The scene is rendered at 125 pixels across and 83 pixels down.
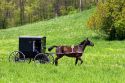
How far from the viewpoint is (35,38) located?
22.5 metres

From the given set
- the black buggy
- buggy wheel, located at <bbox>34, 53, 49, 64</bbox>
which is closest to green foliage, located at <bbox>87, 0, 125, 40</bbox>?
the black buggy

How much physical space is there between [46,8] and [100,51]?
76.2 m

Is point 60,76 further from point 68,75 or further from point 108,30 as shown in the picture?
point 108,30

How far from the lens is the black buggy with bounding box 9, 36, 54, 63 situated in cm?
2209

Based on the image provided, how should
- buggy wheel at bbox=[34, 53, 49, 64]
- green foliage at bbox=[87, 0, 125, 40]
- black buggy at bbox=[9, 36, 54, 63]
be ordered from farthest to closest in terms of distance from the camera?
green foliage at bbox=[87, 0, 125, 40], black buggy at bbox=[9, 36, 54, 63], buggy wheel at bbox=[34, 53, 49, 64]

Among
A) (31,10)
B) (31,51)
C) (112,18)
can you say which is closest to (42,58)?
(31,51)

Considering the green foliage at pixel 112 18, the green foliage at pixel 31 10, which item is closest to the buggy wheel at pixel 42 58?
the green foliage at pixel 112 18

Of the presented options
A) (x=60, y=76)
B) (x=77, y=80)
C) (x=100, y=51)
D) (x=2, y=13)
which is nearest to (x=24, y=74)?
(x=60, y=76)

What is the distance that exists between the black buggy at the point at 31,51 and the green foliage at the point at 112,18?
21.5 meters

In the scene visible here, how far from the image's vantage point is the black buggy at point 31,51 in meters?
22.1

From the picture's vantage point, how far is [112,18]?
43719mm

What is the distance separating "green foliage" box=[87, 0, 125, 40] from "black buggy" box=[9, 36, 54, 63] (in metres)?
21.5

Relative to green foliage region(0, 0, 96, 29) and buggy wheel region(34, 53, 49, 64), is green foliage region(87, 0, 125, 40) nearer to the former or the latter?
buggy wheel region(34, 53, 49, 64)

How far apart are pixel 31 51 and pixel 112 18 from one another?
22647mm
